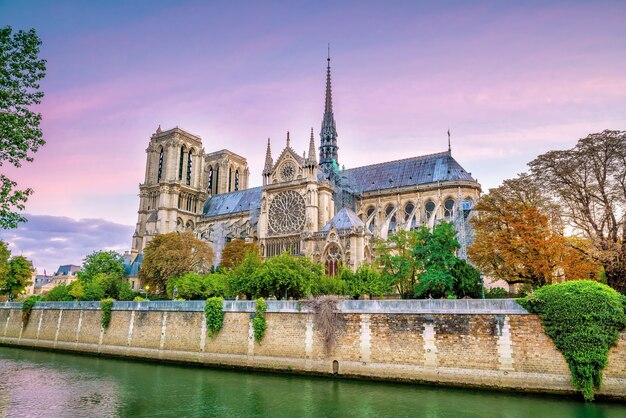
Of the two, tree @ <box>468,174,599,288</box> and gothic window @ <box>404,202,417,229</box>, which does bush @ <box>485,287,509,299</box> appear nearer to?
tree @ <box>468,174,599,288</box>

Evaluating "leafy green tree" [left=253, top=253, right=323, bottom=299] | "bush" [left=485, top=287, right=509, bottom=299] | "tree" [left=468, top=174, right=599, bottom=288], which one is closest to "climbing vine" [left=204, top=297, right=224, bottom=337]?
"leafy green tree" [left=253, top=253, right=323, bottom=299]

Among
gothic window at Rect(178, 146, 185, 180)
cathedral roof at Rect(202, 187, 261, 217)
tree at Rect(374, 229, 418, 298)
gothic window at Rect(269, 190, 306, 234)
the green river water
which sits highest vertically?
gothic window at Rect(178, 146, 185, 180)

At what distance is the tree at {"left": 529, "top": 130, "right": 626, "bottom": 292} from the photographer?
74.8ft

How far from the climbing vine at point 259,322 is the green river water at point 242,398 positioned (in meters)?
2.07

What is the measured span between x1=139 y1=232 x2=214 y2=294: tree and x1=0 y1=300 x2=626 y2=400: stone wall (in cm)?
1262

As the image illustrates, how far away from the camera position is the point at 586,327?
18203mm

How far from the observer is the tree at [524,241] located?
24844 millimetres

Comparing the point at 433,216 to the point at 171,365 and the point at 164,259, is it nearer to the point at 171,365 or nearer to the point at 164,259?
the point at 164,259

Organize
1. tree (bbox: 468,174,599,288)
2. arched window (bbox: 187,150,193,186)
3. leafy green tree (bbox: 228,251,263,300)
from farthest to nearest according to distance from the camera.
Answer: arched window (bbox: 187,150,193,186) → leafy green tree (bbox: 228,251,263,300) → tree (bbox: 468,174,599,288)

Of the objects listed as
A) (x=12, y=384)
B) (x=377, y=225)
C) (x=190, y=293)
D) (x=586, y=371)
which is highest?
(x=377, y=225)

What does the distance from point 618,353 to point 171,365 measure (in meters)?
23.1

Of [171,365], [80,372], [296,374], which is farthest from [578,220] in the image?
[80,372]

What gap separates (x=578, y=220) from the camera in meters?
24.4

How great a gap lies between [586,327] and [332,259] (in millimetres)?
26810
